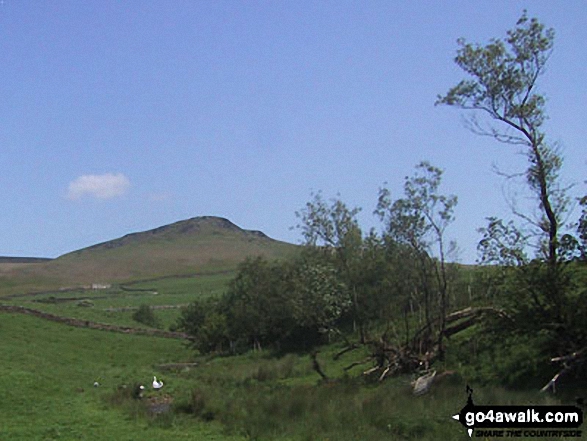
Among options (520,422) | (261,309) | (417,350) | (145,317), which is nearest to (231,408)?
(520,422)

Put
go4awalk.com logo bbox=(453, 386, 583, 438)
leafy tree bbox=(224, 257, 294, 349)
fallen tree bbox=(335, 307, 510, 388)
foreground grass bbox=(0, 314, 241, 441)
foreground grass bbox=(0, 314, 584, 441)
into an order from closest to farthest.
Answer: go4awalk.com logo bbox=(453, 386, 583, 438) → foreground grass bbox=(0, 314, 584, 441) → foreground grass bbox=(0, 314, 241, 441) → fallen tree bbox=(335, 307, 510, 388) → leafy tree bbox=(224, 257, 294, 349)

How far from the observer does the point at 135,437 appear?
18422mm

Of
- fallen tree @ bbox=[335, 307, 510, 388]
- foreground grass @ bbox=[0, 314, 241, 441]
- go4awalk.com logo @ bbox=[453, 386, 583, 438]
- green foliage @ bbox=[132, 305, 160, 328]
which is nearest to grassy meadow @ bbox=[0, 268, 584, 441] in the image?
foreground grass @ bbox=[0, 314, 241, 441]

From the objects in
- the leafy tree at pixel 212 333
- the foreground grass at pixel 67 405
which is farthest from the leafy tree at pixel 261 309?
the foreground grass at pixel 67 405

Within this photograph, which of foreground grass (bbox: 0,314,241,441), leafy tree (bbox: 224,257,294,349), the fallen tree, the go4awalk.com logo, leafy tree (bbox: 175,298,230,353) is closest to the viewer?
the go4awalk.com logo

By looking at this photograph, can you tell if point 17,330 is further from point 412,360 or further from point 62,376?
point 412,360

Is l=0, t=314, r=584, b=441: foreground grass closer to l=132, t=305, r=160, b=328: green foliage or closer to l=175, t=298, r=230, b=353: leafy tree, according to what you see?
l=175, t=298, r=230, b=353: leafy tree

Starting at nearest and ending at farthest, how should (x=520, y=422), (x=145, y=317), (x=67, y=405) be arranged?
1. (x=520, y=422)
2. (x=67, y=405)
3. (x=145, y=317)

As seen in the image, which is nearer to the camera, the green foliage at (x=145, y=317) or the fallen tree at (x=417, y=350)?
the fallen tree at (x=417, y=350)

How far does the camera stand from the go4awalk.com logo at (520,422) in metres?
14.8

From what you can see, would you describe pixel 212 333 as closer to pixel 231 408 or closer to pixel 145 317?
pixel 145 317

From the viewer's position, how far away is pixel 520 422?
1520 centimetres

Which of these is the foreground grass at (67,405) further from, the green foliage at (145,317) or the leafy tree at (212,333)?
the green foliage at (145,317)

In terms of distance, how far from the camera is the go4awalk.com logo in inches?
583
